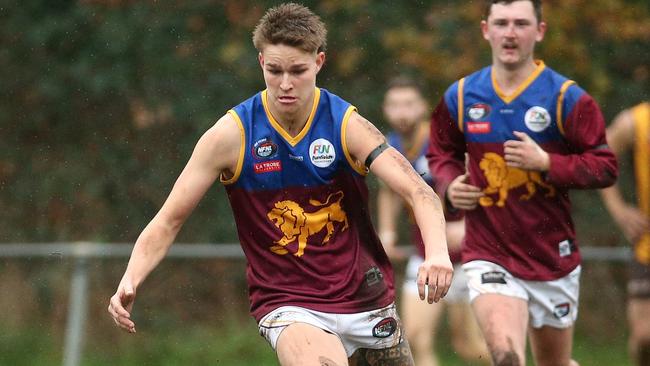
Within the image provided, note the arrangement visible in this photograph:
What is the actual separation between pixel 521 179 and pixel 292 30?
198 centimetres

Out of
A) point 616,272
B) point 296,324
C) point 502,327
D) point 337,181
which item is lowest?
point 616,272

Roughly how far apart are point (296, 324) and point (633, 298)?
3.96m

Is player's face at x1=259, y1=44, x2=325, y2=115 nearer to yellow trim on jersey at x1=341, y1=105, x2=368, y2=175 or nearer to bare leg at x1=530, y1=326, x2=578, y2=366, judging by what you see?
yellow trim on jersey at x1=341, y1=105, x2=368, y2=175

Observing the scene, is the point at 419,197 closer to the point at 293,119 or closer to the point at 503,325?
the point at 293,119

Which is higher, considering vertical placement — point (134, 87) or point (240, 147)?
point (240, 147)

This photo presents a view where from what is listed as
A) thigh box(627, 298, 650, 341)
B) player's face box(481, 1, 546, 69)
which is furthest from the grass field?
player's face box(481, 1, 546, 69)

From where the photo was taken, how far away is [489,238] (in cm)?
711

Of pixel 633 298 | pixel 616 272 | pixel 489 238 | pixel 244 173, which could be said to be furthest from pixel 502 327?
pixel 616 272

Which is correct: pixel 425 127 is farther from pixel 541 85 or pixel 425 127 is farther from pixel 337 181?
pixel 337 181

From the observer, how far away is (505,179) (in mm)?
7059

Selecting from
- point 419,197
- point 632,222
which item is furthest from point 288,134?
point 632,222

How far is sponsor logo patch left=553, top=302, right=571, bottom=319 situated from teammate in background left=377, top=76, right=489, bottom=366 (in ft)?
7.60

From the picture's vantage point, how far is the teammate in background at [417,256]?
32.1ft

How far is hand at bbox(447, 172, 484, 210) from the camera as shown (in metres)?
6.94
